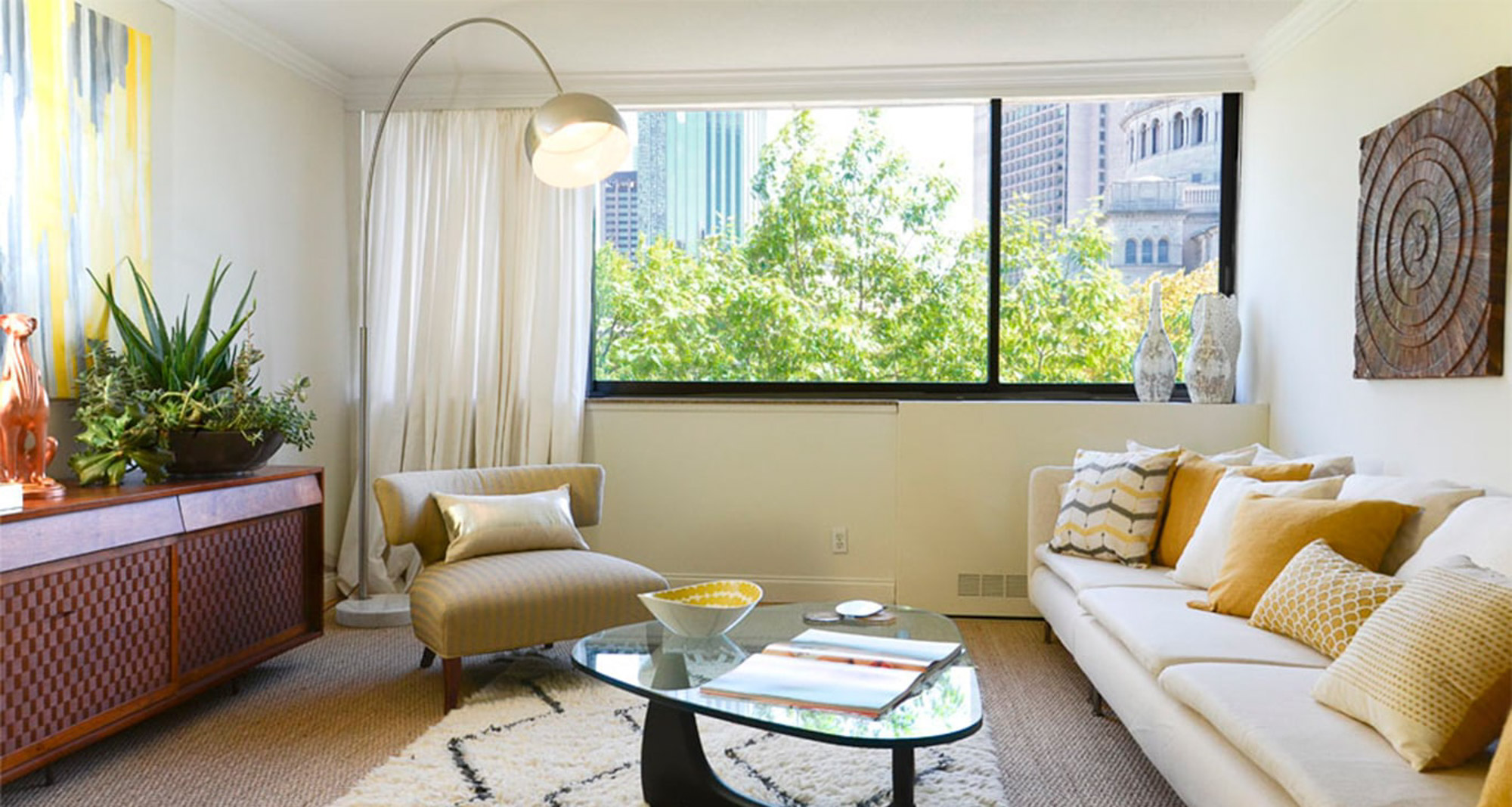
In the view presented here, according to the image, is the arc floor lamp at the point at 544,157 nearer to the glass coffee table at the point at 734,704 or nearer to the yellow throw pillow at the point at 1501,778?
the glass coffee table at the point at 734,704

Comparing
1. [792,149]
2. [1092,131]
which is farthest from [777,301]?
[1092,131]

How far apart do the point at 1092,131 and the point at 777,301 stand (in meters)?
1.55

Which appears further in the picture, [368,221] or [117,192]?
[368,221]

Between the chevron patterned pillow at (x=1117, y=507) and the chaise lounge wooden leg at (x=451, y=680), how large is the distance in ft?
6.63

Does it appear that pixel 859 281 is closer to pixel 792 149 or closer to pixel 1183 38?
pixel 792 149

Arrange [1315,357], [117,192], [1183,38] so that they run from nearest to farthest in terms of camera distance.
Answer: [117,192]
[1315,357]
[1183,38]

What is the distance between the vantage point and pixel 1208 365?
4.18m

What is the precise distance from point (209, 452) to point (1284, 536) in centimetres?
294

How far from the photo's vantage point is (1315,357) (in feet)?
12.0

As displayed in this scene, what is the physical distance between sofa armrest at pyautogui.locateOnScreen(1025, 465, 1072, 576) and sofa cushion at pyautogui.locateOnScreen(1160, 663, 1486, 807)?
1.65 m

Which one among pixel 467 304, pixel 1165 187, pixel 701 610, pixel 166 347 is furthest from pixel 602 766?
pixel 1165 187

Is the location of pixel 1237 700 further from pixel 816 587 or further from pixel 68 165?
pixel 68 165

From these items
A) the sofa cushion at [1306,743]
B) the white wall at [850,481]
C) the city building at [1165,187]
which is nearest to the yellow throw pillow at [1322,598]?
the sofa cushion at [1306,743]

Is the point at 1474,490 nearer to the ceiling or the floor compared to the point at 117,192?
nearer to the floor
